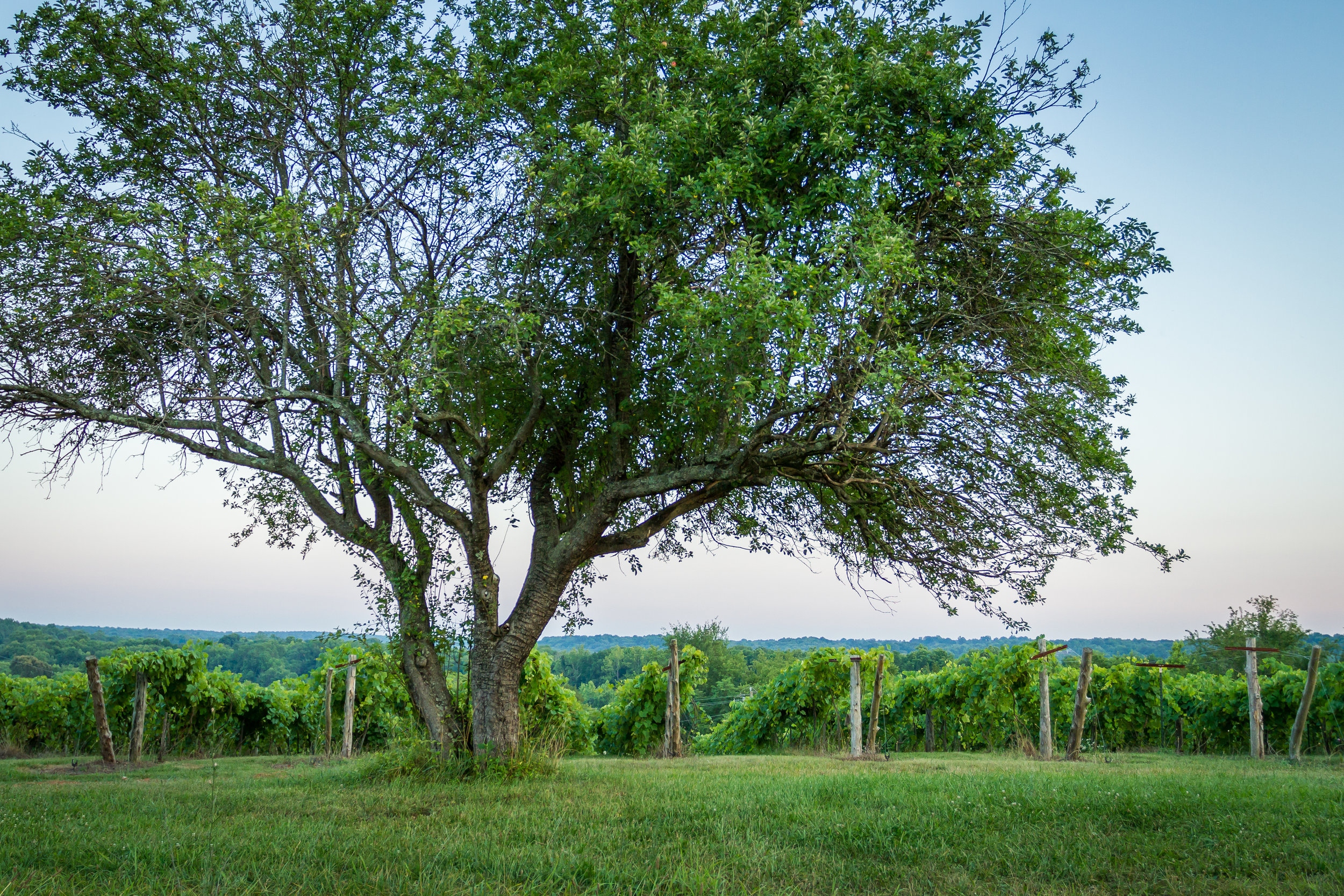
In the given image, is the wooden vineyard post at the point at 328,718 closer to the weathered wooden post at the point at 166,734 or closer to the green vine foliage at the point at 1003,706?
the weathered wooden post at the point at 166,734

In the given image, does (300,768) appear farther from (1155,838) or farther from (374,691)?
(1155,838)

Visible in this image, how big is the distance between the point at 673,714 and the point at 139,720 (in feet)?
28.2

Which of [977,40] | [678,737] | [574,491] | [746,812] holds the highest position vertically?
[977,40]

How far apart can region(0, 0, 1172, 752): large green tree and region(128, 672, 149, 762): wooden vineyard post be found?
4205 millimetres

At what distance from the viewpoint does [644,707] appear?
1717 cm

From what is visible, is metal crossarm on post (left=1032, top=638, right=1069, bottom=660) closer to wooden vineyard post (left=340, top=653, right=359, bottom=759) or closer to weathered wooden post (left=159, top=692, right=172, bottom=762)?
wooden vineyard post (left=340, top=653, right=359, bottom=759)

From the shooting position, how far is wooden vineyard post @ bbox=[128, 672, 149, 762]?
1234 centimetres

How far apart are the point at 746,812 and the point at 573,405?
5.48 m

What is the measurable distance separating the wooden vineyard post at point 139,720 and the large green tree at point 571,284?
4.20 m

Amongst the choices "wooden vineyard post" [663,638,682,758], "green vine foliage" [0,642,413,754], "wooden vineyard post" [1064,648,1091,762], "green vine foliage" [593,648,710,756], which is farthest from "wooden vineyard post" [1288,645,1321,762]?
"green vine foliage" [0,642,413,754]

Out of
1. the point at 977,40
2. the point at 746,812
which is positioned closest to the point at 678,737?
the point at 746,812

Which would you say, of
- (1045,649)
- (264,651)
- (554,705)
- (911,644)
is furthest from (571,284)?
(911,644)

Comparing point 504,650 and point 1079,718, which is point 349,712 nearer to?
point 504,650

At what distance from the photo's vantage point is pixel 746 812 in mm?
6691
